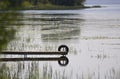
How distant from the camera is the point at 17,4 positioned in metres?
6.84

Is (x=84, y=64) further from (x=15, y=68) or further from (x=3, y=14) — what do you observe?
(x=3, y=14)

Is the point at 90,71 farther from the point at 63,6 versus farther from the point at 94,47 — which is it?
the point at 63,6

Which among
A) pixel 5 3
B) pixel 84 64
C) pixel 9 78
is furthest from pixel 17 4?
pixel 84 64

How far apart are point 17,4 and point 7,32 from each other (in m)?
0.47

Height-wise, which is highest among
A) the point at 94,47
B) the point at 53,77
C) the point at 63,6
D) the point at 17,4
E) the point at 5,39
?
the point at 17,4

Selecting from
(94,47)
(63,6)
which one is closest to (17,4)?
(94,47)

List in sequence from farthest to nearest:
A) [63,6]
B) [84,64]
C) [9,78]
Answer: [63,6]
[84,64]
[9,78]

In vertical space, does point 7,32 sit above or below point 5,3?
below

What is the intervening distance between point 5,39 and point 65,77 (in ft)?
17.3

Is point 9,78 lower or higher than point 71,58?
higher

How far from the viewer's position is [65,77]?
1203cm

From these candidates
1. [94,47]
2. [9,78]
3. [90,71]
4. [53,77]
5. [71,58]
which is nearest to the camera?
[9,78]

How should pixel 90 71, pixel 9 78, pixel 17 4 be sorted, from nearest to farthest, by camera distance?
pixel 17 4
pixel 9 78
pixel 90 71

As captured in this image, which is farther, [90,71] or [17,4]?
[90,71]
